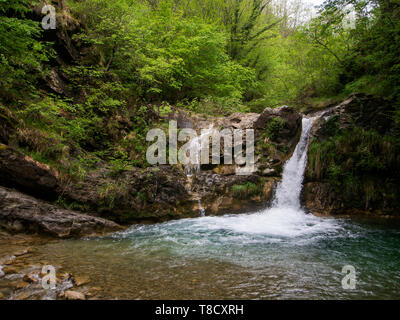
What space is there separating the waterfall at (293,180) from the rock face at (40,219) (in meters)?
5.90

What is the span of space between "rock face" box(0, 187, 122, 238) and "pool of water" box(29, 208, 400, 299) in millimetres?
476

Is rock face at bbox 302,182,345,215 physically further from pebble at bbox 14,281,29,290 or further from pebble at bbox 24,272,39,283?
pebble at bbox 14,281,29,290

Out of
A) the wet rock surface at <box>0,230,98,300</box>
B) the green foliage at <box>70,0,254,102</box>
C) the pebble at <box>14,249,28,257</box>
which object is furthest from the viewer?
the green foliage at <box>70,0,254,102</box>

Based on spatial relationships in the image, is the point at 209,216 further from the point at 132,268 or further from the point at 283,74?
the point at 283,74

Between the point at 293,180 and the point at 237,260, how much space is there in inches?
210

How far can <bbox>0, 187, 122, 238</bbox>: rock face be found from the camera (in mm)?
4680

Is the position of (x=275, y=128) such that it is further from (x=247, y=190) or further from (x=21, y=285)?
(x=21, y=285)

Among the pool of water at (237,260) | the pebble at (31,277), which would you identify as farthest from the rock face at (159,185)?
the pebble at (31,277)

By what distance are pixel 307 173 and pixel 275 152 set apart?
1.38 m

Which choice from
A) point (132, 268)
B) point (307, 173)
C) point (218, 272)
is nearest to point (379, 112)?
point (307, 173)

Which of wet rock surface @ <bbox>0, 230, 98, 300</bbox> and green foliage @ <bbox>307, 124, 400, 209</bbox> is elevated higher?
green foliage @ <bbox>307, 124, 400, 209</bbox>

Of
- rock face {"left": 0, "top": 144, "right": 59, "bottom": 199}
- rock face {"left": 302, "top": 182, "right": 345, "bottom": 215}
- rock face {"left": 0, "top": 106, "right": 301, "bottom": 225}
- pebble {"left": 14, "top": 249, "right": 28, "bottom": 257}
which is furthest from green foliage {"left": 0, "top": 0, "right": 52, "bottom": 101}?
rock face {"left": 302, "top": 182, "right": 345, "bottom": 215}

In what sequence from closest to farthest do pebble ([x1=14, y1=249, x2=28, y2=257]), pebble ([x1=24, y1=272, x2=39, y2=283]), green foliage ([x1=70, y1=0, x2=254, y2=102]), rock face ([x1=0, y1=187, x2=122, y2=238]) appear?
pebble ([x1=24, y1=272, x2=39, y2=283]) → pebble ([x1=14, y1=249, x2=28, y2=257]) → rock face ([x1=0, y1=187, x2=122, y2=238]) → green foliage ([x1=70, y1=0, x2=254, y2=102])

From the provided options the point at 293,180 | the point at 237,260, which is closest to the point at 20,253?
the point at 237,260
